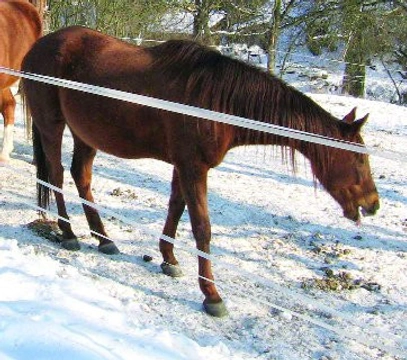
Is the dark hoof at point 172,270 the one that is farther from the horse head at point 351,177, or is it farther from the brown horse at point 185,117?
the horse head at point 351,177

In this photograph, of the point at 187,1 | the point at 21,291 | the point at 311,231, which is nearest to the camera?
the point at 21,291

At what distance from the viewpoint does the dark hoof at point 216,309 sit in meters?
2.94

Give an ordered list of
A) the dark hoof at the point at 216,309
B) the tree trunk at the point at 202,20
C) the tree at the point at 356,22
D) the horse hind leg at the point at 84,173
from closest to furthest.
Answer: the dark hoof at the point at 216,309
the horse hind leg at the point at 84,173
the tree at the point at 356,22
the tree trunk at the point at 202,20

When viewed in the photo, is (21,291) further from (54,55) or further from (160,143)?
(54,55)

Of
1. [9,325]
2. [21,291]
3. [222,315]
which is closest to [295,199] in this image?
[222,315]

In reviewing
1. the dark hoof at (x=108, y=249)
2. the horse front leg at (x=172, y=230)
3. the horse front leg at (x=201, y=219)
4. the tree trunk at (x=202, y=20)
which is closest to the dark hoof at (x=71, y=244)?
the dark hoof at (x=108, y=249)

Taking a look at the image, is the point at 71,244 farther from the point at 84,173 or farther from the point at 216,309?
the point at 216,309

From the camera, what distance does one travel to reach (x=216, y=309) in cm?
294

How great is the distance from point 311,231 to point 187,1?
9416mm

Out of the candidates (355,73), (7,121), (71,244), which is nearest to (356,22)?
(355,73)

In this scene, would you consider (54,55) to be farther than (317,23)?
No

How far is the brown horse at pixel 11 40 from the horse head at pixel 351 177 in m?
3.56

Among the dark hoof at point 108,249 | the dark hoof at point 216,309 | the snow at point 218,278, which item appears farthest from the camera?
the dark hoof at point 108,249

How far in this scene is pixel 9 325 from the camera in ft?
6.64
